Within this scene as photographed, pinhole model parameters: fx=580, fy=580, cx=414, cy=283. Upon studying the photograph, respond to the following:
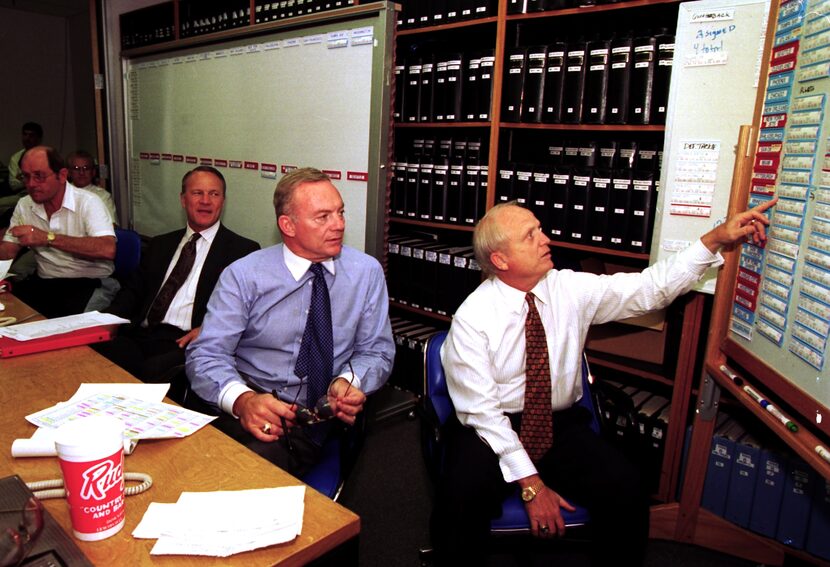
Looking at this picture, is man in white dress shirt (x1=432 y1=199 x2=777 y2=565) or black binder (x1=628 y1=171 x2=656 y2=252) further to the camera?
black binder (x1=628 y1=171 x2=656 y2=252)

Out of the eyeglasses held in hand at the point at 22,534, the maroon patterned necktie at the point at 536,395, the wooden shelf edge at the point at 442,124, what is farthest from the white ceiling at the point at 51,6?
the eyeglasses held in hand at the point at 22,534

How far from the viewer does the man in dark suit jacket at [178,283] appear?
95.7 inches

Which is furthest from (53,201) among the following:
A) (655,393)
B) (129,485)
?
(655,393)

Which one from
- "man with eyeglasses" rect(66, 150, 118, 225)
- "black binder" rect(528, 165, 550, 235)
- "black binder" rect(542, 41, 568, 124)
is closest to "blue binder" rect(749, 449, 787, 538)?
"black binder" rect(528, 165, 550, 235)

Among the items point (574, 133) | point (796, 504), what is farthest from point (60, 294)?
point (796, 504)

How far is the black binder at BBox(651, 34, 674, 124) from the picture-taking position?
6.99ft

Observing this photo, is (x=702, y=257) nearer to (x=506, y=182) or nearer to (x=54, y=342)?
(x=506, y=182)

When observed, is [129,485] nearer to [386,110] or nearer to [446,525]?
[446,525]

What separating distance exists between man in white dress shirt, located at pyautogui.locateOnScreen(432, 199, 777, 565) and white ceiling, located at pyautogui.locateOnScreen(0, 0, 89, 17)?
6.74 metres

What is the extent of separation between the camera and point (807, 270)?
53.6 inches

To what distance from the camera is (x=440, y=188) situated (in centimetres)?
288

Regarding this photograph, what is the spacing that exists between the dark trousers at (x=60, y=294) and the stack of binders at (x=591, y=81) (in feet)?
7.35

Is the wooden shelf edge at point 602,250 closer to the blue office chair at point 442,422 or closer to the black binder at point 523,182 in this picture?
the black binder at point 523,182

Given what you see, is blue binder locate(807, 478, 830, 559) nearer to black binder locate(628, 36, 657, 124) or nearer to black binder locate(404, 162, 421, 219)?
black binder locate(628, 36, 657, 124)
